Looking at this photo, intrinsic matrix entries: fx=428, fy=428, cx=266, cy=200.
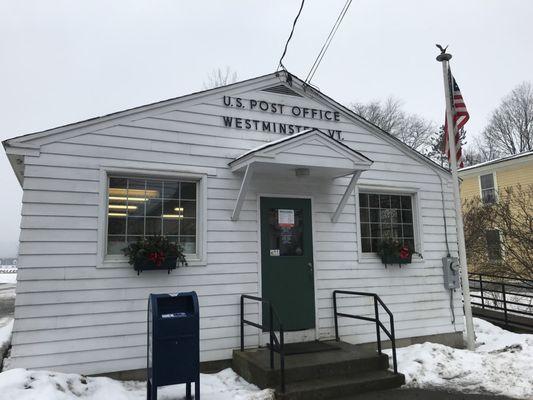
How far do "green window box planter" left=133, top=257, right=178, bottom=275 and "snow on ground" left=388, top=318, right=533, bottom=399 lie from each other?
130 inches

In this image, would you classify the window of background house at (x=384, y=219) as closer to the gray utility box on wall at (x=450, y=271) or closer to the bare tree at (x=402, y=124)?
the gray utility box on wall at (x=450, y=271)

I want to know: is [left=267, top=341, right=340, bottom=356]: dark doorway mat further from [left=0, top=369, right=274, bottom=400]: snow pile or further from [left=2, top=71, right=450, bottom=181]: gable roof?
[left=2, top=71, right=450, bottom=181]: gable roof

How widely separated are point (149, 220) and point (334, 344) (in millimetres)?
3136

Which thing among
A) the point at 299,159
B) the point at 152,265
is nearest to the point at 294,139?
the point at 299,159

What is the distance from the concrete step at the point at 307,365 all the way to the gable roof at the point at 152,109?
3522 mm

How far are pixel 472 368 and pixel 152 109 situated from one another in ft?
18.3

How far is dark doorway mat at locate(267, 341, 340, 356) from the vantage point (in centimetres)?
572

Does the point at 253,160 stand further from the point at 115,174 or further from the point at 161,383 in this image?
the point at 161,383

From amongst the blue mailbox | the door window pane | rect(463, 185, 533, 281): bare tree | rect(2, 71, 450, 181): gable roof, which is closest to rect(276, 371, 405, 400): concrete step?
the blue mailbox

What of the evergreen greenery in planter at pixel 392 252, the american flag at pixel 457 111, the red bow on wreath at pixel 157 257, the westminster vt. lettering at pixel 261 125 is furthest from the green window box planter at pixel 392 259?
the red bow on wreath at pixel 157 257

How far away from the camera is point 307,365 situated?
16.6ft

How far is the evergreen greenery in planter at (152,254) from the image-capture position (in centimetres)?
531

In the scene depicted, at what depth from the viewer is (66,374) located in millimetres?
4801

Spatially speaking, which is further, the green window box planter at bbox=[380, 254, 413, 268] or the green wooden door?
the green window box planter at bbox=[380, 254, 413, 268]
